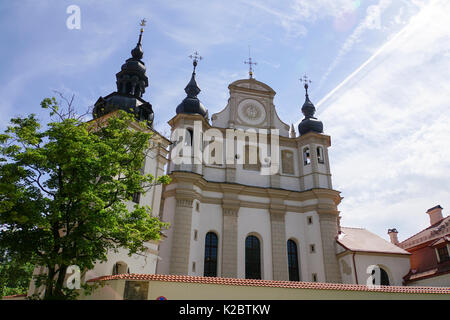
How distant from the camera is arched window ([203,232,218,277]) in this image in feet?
74.3

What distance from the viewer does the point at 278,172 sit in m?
27.1

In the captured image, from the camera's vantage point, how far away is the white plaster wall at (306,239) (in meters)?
23.9

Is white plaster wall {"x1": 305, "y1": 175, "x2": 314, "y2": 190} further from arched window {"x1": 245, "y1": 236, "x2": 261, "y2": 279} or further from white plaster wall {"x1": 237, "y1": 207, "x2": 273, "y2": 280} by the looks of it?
arched window {"x1": 245, "y1": 236, "x2": 261, "y2": 279}

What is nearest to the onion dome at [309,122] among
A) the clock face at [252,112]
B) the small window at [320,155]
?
the small window at [320,155]

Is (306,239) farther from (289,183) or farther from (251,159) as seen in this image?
(251,159)

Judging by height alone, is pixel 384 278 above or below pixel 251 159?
below

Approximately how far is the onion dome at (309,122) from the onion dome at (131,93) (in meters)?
12.9

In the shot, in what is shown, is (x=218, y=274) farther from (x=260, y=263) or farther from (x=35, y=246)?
(x=35, y=246)

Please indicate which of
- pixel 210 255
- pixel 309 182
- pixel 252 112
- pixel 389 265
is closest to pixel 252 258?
pixel 210 255

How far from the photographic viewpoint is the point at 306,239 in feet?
83.0

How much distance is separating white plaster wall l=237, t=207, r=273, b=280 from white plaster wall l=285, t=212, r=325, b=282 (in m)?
1.60

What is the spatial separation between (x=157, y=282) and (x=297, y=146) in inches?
750

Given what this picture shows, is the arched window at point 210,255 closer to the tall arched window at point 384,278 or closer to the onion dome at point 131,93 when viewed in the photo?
the onion dome at point 131,93

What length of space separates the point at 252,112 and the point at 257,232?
9433mm
